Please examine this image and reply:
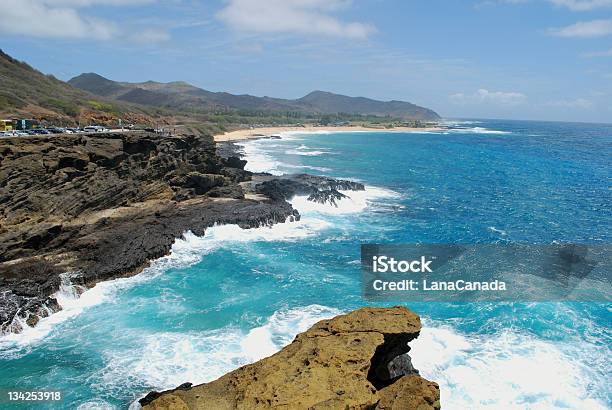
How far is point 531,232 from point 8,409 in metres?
38.0

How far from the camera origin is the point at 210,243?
3597 cm

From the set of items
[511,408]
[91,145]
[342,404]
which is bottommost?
[511,408]

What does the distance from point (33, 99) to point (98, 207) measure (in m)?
54.4

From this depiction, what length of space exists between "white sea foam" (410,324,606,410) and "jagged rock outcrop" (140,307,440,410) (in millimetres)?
7525

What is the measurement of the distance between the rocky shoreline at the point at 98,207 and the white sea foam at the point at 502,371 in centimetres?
1870

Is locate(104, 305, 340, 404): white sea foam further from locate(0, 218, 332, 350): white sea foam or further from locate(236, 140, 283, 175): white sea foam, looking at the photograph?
locate(236, 140, 283, 175): white sea foam

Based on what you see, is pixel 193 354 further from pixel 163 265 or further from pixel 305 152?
pixel 305 152

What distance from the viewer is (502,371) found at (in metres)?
19.7

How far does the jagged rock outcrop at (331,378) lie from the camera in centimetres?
940

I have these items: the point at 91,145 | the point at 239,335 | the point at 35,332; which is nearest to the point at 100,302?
the point at 35,332

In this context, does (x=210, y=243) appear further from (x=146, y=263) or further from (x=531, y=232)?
(x=531, y=232)

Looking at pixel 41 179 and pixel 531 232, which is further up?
pixel 41 179

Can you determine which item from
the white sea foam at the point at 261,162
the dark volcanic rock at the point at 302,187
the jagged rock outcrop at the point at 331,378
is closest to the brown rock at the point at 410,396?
the jagged rock outcrop at the point at 331,378

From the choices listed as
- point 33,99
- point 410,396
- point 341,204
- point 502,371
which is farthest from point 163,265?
point 33,99
